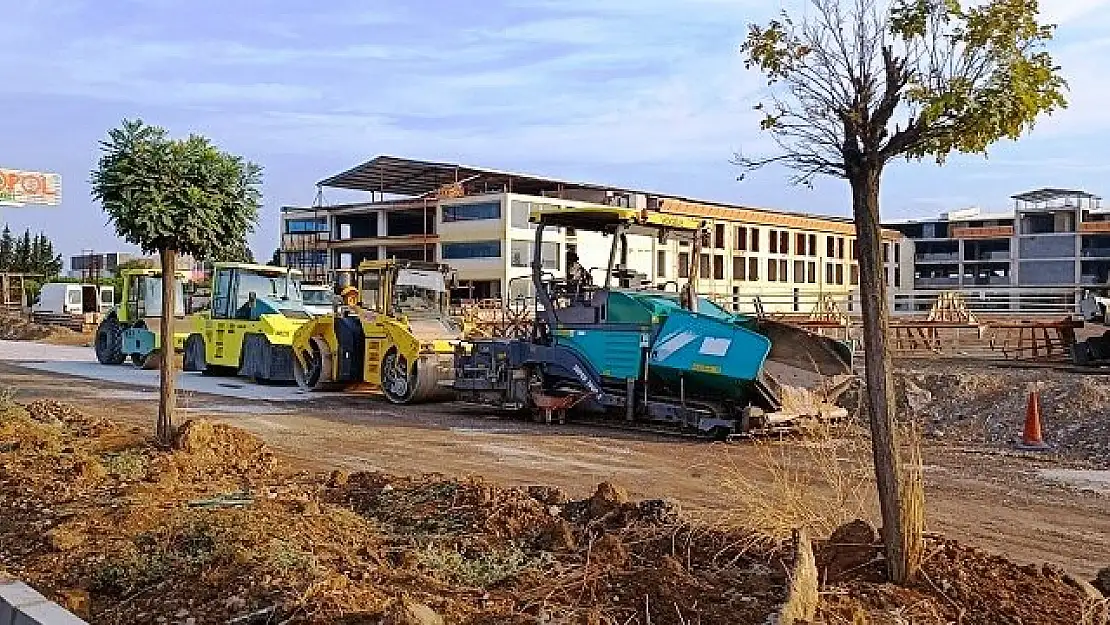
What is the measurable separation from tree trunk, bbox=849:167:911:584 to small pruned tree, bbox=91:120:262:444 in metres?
6.75

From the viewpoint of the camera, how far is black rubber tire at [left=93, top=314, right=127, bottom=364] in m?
27.0

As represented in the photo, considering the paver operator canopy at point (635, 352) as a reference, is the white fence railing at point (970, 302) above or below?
above

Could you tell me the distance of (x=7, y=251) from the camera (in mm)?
81938

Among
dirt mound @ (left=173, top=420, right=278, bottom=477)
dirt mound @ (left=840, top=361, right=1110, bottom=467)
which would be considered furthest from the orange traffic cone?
dirt mound @ (left=173, top=420, right=278, bottom=477)

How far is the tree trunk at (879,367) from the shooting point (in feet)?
16.4

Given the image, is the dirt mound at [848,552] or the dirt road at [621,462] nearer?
the dirt mound at [848,552]

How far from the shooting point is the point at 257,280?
22.5m

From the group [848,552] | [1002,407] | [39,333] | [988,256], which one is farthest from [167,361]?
[988,256]

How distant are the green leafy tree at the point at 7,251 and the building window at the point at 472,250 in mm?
33087

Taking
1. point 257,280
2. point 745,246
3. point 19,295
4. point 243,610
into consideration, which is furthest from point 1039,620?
point 745,246

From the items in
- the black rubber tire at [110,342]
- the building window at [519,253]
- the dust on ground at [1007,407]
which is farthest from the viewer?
the building window at [519,253]

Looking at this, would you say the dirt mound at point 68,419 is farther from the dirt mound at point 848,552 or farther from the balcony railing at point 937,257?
the balcony railing at point 937,257

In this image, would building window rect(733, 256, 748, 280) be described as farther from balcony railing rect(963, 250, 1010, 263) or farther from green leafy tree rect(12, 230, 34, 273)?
green leafy tree rect(12, 230, 34, 273)

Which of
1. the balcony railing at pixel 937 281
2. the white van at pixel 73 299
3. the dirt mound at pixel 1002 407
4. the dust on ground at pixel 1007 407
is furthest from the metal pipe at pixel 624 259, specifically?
the balcony railing at pixel 937 281
